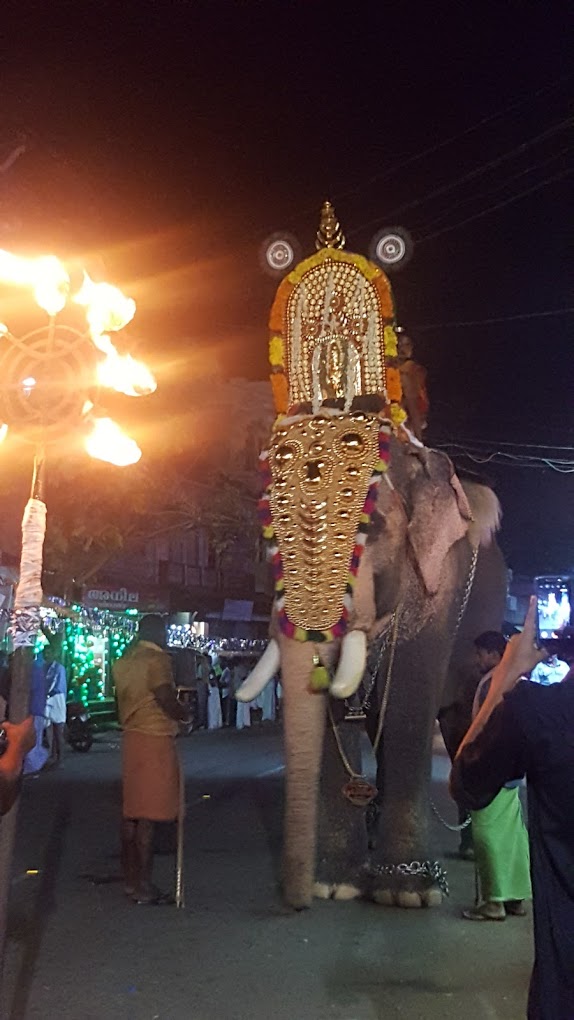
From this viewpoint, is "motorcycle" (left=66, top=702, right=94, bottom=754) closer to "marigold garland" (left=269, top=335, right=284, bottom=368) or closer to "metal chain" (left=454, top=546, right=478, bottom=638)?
"metal chain" (left=454, top=546, right=478, bottom=638)

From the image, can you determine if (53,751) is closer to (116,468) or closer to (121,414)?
(116,468)

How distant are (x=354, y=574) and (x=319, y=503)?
0.48 metres

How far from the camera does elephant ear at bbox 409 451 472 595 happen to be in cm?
661

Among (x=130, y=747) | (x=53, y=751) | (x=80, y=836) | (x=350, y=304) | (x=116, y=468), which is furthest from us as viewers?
(x=53, y=751)

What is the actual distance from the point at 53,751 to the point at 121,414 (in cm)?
721

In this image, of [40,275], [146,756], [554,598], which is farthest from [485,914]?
[554,598]

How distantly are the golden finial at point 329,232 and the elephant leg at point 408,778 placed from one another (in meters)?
2.75

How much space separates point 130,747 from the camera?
6.71 meters

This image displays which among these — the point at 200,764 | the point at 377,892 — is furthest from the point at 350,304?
the point at 200,764

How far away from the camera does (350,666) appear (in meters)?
5.84

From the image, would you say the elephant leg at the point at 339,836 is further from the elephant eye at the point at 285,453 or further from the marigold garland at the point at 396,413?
the marigold garland at the point at 396,413

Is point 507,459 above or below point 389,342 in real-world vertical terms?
above

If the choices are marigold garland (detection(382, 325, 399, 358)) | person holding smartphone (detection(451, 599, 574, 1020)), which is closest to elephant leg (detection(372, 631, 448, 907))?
marigold garland (detection(382, 325, 399, 358))

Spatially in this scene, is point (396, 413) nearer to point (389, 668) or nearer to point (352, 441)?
point (352, 441)
